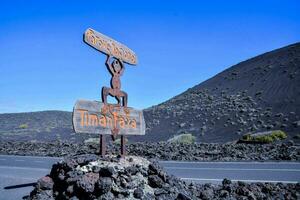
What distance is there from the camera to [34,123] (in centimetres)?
7256

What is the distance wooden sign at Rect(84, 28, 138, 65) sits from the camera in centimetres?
645

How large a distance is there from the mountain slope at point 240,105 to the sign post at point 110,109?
1133 inches

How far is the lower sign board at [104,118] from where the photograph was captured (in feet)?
19.8

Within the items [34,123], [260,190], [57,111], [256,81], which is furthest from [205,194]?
[57,111]

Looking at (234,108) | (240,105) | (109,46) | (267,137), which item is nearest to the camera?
(109,46)

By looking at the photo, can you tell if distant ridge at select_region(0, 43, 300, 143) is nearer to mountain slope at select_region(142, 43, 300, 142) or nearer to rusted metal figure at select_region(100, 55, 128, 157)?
mountain slope at select_region(142, 43, 300, 142)

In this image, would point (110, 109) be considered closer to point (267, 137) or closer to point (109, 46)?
point (109, 46)

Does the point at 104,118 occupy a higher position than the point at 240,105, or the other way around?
the point at 240,105

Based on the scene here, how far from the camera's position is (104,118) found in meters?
6.52

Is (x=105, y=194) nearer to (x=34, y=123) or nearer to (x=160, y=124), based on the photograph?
(x=160, y=124)

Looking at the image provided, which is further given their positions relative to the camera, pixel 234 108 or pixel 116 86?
pixel 234 108

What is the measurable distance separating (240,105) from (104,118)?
44.0m

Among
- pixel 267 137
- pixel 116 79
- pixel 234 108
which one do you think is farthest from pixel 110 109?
pixel 234 108

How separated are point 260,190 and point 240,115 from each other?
38.3 metres
